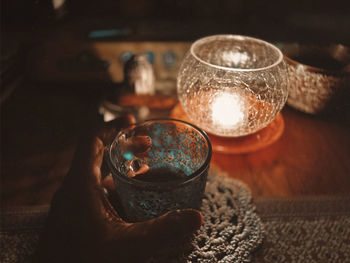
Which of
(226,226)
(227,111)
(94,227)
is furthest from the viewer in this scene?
(227,111)

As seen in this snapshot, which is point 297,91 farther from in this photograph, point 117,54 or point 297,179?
point 117,54

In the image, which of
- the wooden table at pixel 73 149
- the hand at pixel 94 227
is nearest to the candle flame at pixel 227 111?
the wooden table at pixel 73 149

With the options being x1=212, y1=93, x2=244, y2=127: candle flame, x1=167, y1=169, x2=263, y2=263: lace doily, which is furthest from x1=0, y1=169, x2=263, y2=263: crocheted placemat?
x1=212, y1=93, x2=244, y2=127: candle flame

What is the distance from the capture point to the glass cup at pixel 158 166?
43 centimetres

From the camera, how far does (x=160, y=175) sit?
0.52 meters

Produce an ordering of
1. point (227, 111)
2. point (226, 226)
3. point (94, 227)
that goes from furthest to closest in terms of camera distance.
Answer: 1. point (227, 111)
2. point (226, 226)
3. point (94, 227)

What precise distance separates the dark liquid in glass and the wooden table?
181mm

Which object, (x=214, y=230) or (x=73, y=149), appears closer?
(x=214, y=230)

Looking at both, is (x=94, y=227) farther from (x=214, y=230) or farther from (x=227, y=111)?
(x=227, y=111)

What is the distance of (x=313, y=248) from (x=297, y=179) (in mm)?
159

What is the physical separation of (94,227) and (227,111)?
1.21ft

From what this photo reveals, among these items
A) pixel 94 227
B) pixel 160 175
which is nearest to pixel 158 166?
pixel 160 175

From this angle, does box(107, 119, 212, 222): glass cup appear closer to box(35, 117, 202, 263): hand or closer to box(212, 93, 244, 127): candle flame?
box(35, 117, 202, 263): hand

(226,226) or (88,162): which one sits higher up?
(88,162)
